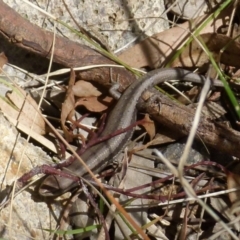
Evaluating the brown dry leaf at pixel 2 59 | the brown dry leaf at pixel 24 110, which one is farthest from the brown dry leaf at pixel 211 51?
the brown dry leaf at pixel 2 59

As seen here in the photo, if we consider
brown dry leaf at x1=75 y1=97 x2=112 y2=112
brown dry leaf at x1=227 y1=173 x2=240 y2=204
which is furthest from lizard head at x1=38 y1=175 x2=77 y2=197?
brown dry leaf at x1=227 y1=173 x2=240 y2=204

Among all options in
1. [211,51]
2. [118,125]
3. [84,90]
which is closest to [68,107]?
[84,90]

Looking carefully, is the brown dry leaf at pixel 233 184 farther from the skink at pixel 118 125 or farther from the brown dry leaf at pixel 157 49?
the brown dry leaf at pixel 157 49

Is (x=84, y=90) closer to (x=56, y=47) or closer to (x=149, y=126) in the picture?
(x=56, y=47)

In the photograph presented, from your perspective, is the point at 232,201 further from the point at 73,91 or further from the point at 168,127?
the point at 73,91

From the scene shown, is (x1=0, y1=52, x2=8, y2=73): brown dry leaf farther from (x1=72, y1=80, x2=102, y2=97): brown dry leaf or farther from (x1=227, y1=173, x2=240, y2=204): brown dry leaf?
(x1=227, y1=173, x2=240, y2=204): brown dry leaf

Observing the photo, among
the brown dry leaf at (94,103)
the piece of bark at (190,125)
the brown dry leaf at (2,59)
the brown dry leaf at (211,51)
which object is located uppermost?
the brown dry leaf at (211,51)
